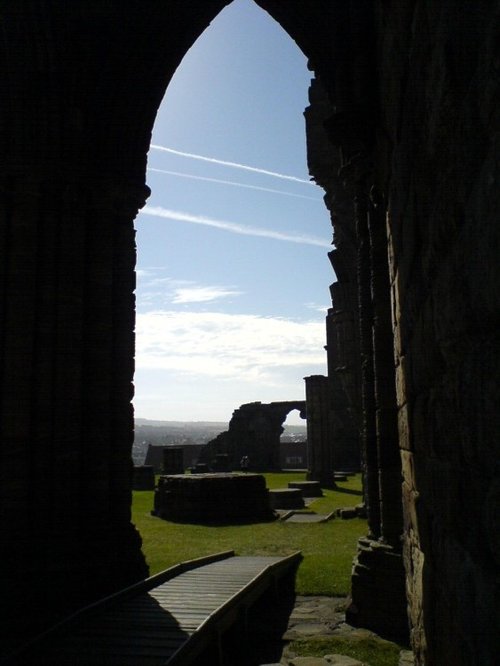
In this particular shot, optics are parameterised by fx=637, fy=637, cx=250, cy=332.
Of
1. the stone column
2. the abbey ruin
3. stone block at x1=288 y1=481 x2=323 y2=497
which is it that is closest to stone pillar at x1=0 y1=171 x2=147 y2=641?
the abbey ruin

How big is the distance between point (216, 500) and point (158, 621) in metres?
8.98

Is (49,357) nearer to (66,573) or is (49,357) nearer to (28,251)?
(28,251)

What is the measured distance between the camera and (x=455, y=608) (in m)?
1.31

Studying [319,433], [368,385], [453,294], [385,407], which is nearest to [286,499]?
[319,433]

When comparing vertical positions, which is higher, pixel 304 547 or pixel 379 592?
pixel 379 592

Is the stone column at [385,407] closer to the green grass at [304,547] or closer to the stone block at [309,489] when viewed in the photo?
the green grass at [304,547]

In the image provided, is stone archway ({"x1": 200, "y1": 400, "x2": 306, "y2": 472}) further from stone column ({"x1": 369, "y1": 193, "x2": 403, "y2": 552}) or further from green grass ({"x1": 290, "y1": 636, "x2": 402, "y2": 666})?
green grass ({"x1": 290, "y1": 636, "x2": 402, "y2": 666})

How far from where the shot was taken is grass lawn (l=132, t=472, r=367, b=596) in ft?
24.1

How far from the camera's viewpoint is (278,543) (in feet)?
32.3

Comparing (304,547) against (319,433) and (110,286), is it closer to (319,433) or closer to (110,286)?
(110,286)

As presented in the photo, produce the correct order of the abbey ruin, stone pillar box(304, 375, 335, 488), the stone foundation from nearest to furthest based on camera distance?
1. the abbey ruin
2. the stone foundation
3. stone pillar box(304, 375, 335, 488)

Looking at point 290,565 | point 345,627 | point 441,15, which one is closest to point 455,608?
point 441,15

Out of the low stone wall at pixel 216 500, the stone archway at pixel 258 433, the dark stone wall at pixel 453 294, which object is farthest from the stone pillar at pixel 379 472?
the stone archway at pixel 258 433

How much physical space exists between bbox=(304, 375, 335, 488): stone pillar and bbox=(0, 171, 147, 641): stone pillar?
14557 mm
